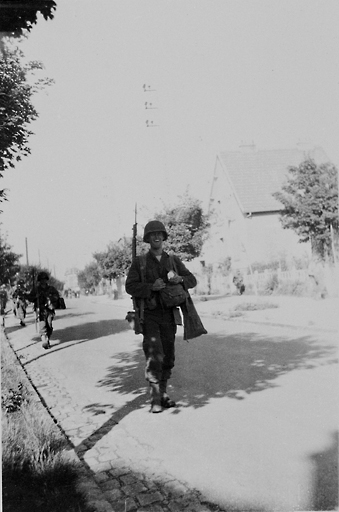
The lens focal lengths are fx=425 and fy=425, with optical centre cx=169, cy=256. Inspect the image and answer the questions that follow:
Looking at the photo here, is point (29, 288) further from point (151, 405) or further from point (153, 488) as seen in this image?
point (153, 488)

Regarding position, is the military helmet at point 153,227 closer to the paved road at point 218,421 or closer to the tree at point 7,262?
the paved road at point 218,421

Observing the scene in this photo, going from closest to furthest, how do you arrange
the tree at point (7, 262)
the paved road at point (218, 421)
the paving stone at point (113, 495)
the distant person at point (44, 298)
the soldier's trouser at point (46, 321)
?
the paving stone at point (113, 495) → the paved road at point (218, 421) → the tree at point (7, 262) → the distant person at point (44, 298) → the soldier's trouser at point (46, 321)

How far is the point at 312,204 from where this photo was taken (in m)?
9.00

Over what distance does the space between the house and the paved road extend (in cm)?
190

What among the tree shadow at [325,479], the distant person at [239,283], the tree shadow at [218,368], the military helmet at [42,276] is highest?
the military helmet at [42,276]

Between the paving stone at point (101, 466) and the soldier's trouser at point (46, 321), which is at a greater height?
the soldier's trouser at point (46, 321)

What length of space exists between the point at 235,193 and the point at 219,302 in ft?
20.6

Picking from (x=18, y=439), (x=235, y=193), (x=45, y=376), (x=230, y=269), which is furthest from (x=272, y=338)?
(x=18, y=439)

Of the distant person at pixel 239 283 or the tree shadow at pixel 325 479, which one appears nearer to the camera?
the tree shadow at pixel 325 479

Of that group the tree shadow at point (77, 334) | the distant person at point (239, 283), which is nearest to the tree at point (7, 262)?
the tree shadow at point (77, 334)

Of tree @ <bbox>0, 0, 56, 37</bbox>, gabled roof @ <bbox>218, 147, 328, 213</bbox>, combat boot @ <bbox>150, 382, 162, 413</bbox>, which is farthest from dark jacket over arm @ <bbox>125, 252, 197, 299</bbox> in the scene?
gabled roof @ <bbox>218, 147, 328, 213</bbox>

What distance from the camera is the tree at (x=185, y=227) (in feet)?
17.3

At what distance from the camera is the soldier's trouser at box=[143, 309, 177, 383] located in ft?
14.6

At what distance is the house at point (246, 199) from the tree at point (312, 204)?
289 mm
